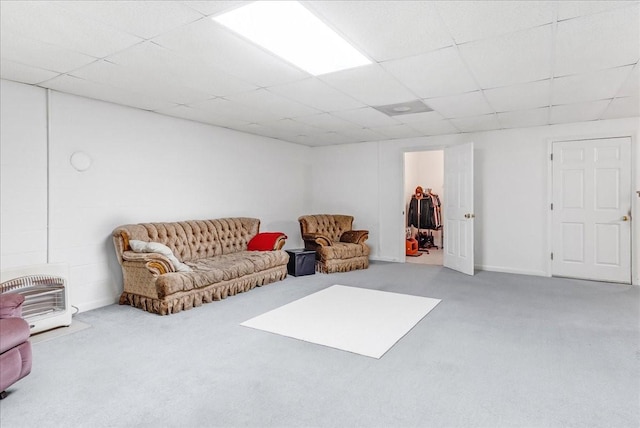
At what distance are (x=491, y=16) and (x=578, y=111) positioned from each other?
10.9ft

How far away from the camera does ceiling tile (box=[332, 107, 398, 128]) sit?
470 centimetres

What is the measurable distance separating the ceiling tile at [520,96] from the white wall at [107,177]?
3963 millimetres

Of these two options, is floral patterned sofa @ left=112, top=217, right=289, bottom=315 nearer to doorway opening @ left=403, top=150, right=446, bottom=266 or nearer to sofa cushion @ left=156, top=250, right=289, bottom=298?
sofa cushion @ left=156, top=250, right=289, bottom=298

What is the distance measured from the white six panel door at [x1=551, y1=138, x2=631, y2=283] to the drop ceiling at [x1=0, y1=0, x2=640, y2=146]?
24.4 inches

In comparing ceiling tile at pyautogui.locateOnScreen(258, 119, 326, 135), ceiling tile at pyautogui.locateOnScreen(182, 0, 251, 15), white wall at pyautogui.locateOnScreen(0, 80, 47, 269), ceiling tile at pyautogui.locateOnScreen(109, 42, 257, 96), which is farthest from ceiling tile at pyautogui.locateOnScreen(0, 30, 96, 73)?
ceiling tile at pyautogui.locateOnScreen(258, 119, 326, 135)

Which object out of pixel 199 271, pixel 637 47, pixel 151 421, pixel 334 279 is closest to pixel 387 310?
pixel 334 279

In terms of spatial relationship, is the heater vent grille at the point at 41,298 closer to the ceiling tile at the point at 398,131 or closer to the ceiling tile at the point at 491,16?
the ceiling tile at the point at 491,16

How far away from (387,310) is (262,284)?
6.29 feet

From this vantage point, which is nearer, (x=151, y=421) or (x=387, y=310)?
(x=151, y=421)

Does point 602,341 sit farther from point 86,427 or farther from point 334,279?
point 86,427

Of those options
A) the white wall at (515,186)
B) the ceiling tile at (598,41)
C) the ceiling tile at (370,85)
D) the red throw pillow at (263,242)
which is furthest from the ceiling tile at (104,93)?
the white wall at (515,186)

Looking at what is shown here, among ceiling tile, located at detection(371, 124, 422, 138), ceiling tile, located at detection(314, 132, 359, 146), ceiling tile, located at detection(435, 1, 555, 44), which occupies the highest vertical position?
ceiling tile, located at detection(314, 132, 359, 146)

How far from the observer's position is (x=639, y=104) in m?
4.32

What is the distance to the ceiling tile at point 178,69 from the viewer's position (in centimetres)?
281
